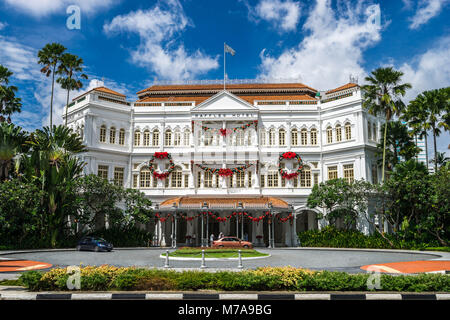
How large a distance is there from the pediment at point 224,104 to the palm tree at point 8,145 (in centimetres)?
1580

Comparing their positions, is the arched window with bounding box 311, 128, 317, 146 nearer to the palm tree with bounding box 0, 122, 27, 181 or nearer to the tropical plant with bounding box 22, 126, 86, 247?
the tropical plant with bounding box 22, 126, 86, 247

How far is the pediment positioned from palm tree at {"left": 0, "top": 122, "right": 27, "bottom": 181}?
15796 millimetres

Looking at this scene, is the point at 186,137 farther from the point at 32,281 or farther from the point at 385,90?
the point at 32,281

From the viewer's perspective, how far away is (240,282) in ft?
35.1

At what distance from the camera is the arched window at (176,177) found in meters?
38.9

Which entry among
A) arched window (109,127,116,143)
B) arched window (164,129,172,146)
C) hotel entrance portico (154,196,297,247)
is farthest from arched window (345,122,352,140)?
arched window (109,127,116,143)

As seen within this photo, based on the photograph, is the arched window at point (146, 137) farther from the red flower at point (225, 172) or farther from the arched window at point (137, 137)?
the red flower at point (225, 172)

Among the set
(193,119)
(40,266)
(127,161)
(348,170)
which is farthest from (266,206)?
(40,266)

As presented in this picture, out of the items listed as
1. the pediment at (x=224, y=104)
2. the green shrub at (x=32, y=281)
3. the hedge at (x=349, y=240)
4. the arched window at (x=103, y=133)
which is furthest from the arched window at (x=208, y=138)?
the green shrub at (x=32, y=281)

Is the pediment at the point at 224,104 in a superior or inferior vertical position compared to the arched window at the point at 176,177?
superior
